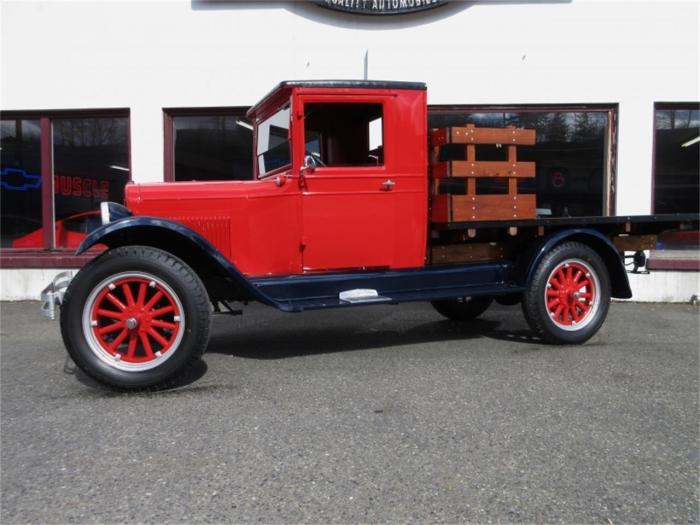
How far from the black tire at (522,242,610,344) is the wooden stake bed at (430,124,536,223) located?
18.9 inches

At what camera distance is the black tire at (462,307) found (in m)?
5.73

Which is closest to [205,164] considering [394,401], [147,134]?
[147,134]

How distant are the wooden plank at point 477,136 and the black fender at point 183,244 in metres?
1.84

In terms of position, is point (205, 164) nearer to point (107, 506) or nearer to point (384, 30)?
point (384, 30)

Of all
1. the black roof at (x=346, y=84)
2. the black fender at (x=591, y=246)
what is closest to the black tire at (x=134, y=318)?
the black roof at (x=346, y=84)

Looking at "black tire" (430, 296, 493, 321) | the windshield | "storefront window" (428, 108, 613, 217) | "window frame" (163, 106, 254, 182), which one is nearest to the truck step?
the windshield

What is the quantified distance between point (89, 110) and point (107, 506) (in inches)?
262

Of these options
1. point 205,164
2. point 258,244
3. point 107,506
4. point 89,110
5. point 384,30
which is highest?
point 384,30

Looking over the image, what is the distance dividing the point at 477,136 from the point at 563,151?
3874 mm

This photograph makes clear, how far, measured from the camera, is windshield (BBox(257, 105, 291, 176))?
14.3 feet

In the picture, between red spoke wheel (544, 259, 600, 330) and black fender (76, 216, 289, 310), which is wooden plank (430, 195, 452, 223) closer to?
red spoke wheel (544, 259, 600, 330)

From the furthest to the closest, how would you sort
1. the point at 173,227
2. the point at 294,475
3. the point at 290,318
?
the point at 290,318
the point at 173,227
the point at 294,475

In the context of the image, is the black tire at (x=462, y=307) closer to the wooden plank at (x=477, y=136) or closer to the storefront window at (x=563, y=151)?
the wooden plank at (x=477, y=136)

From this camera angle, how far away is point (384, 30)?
24.0 feet
